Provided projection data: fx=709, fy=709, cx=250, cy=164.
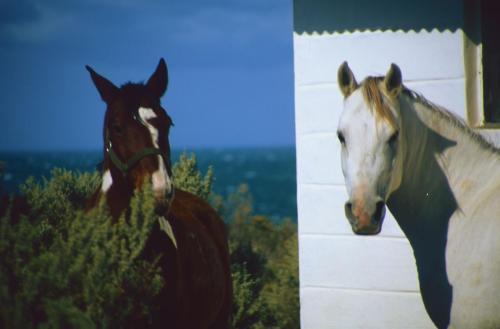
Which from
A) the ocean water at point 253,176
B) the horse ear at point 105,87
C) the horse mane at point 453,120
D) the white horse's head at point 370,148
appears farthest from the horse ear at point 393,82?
the ocean water at point 253,176

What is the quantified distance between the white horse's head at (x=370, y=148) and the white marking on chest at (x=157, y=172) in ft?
2.93

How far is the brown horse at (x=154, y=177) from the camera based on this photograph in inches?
141

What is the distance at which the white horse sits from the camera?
3.18 metres

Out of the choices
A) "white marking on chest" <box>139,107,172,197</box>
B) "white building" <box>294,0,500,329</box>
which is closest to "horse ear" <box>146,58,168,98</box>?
"white marking on chest" <box>139,107,172,197</box>

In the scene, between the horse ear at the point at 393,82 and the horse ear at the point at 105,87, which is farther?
the horse ear at the point at 105,87

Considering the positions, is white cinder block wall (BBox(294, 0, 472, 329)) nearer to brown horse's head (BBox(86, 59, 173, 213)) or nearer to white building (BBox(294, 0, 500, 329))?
white building (BBox(294, 0, 500, 329))

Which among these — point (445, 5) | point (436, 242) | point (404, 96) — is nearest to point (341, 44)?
point (445, 5)

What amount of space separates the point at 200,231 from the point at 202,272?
0.45 m

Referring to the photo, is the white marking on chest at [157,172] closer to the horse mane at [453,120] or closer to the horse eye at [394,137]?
the horse eye at [394,137]

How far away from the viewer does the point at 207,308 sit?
170 inches

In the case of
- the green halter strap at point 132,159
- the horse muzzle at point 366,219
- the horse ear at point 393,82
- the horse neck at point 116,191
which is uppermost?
the horse ear at point 393,82

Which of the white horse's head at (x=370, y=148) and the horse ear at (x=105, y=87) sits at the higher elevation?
the horse ear at (x=105, y=87)

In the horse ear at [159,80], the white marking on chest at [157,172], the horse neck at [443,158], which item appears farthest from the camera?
the horse ear at [159,80]

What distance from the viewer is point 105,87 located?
3824 millimetres
